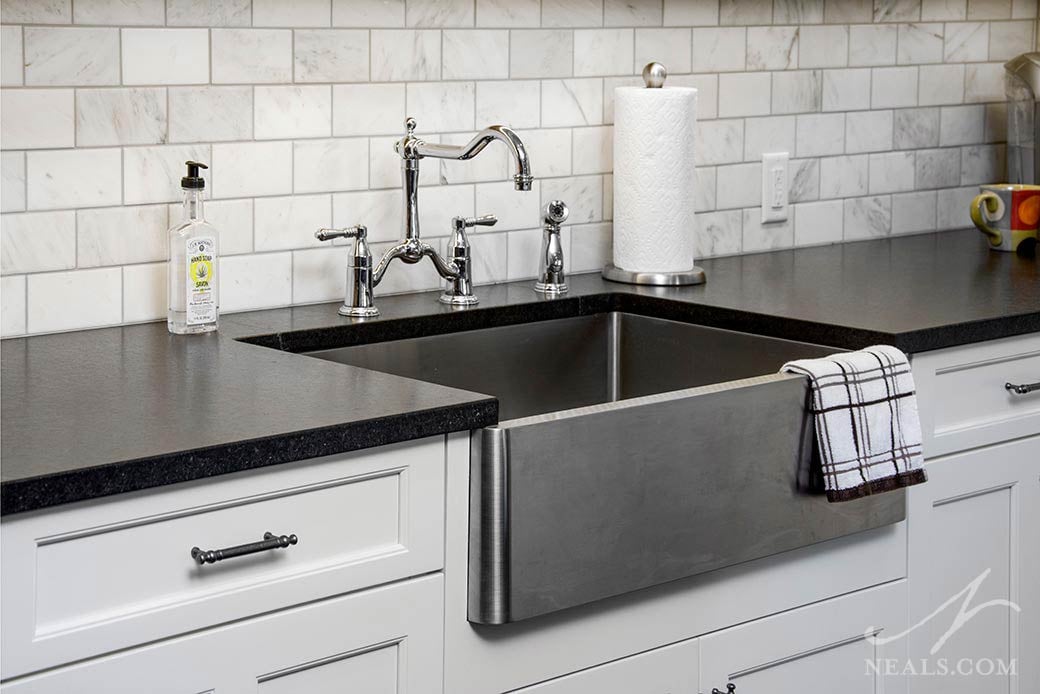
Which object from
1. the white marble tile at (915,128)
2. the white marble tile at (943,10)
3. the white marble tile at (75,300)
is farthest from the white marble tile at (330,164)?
the white marble tile at (943,10)

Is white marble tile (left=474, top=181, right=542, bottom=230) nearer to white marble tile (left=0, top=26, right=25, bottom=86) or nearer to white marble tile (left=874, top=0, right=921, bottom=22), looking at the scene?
white marble tile (left=0, top=26, right=25, bottom=86)

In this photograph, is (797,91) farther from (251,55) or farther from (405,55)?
(251,55)

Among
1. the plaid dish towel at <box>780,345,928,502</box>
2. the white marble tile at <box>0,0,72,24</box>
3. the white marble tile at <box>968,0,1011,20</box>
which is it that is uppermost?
the white marble tile at <box>968,0,1011,20</box>

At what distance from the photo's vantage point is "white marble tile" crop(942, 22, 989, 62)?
2.95 meters

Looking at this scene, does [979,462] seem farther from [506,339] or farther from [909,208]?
[909,208]

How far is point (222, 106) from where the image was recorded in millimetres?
1893

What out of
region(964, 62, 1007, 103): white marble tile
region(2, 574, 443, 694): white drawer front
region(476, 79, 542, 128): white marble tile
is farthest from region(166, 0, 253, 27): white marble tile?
region(964, 62, 1007, 103): white marble tile

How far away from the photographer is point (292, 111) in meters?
1.96

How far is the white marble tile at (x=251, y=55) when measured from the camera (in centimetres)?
188

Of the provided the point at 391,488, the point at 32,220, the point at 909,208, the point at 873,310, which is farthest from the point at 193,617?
the point at 909,208

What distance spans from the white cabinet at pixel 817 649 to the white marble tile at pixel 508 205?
2.71 feet

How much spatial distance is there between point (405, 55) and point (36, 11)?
1.88ft

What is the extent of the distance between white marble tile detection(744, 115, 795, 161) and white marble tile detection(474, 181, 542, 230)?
1.70 feet

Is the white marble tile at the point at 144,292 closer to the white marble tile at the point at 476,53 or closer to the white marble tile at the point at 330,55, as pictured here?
the white marble tile at the point at 330,55
